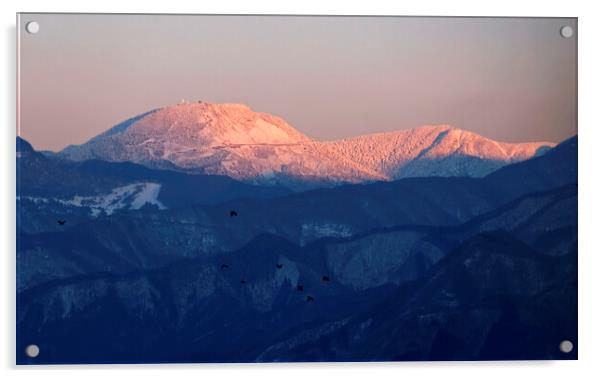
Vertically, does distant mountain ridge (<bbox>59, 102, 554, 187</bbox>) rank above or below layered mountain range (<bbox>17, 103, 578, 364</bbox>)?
above

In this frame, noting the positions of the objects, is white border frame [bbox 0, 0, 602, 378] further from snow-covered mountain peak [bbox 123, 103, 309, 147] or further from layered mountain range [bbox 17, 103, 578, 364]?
snow-covered mountain peak [bbox 123, 103, 309, 147]

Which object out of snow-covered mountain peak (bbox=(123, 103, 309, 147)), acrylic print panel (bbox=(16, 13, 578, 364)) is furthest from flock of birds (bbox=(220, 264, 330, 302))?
snow-covered mountain peak (bbox=(123, 103, 309, 147))

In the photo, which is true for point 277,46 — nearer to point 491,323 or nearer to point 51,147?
point 51,147
